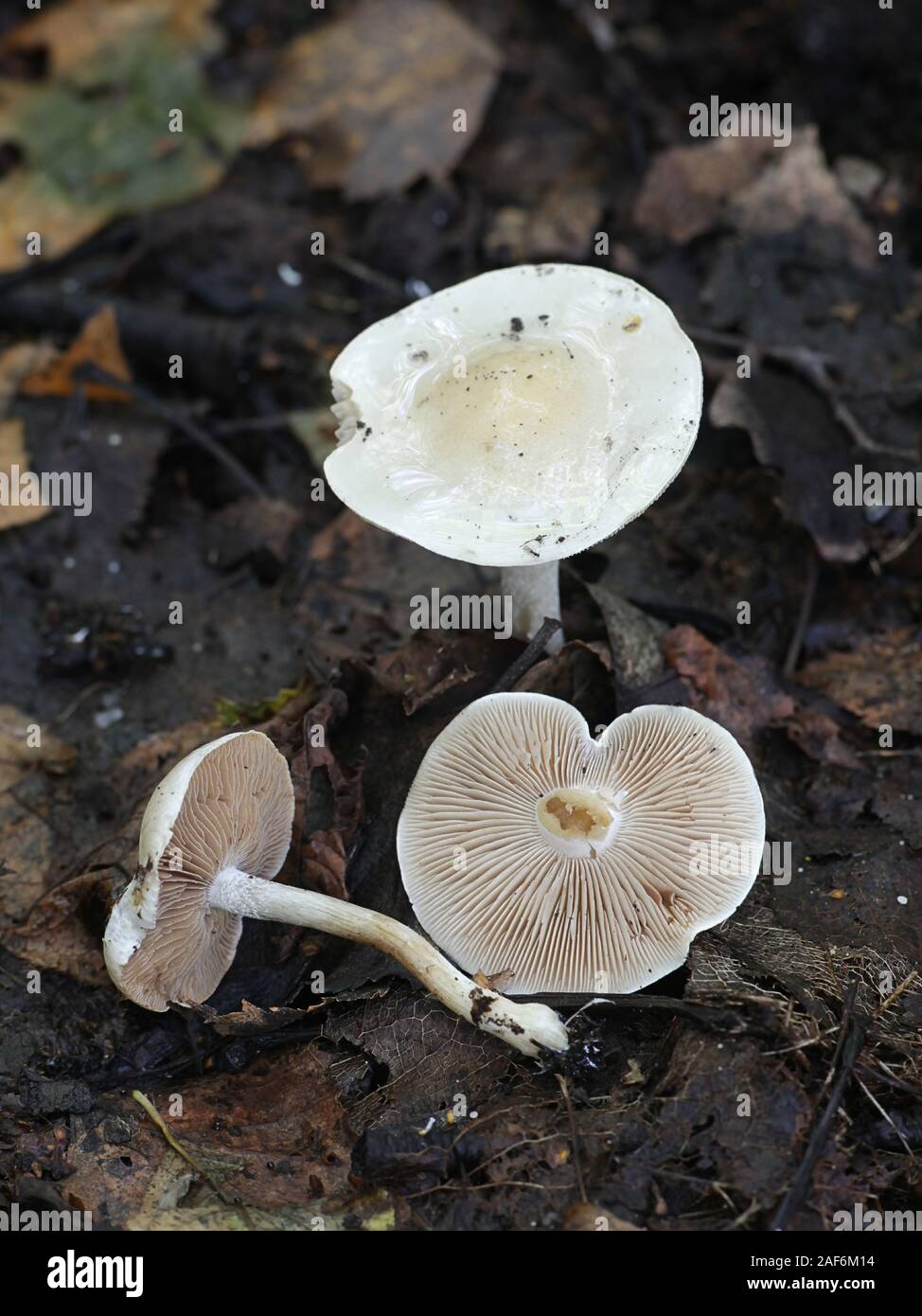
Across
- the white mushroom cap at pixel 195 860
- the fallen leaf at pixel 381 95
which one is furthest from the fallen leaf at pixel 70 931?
the fallen leaf at pixel 381 95

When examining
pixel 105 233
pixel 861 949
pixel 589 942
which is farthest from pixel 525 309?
pixel 105 233

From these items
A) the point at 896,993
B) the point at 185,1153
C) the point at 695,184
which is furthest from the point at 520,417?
the point at 695,184

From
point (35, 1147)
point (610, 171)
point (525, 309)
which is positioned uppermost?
point (610, 171)

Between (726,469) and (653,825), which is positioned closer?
(653,825)

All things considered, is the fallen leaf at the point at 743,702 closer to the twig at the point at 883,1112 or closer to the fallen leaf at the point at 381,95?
the twig at the point at 883,1112

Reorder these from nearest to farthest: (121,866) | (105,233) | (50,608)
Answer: (121,866), (50,608), (105,233)

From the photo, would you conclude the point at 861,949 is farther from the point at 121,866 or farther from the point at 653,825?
the point at 121,866
